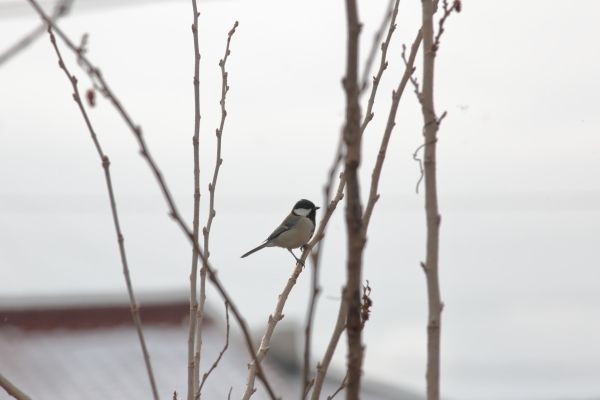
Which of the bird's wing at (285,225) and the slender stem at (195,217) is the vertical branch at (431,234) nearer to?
the slender stem at (195,217)

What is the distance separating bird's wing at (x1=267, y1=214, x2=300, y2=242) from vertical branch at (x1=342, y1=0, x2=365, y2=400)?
6.31 meters

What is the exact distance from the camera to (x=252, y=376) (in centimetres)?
256

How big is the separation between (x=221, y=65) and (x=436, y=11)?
2.54 feet

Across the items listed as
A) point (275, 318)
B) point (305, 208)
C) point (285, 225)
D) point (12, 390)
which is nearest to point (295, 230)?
point (285, 225)

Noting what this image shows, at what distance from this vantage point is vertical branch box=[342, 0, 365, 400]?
1475mm

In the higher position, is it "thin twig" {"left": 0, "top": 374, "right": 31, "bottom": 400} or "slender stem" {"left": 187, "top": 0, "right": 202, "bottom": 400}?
"slender stem" {"left": 187, "top": 0, "right": 202, "bottom": 400}

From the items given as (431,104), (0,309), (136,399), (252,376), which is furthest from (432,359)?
(0,309)

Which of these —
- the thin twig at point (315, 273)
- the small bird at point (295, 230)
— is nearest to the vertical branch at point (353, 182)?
the thin twig at point (315, 273)

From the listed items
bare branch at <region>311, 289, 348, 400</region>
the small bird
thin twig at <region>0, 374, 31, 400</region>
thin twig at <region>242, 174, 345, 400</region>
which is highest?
the small bird

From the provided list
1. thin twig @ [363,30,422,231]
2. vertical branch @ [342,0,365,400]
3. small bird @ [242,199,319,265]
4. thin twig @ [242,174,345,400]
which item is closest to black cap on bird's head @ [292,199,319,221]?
small bird @ [242,199,319,265]

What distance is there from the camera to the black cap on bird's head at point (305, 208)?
8.06 metres

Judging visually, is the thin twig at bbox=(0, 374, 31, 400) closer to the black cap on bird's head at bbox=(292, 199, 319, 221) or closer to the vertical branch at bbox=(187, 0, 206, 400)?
the vertical branch at bbox=(187, 0, 206, 400)

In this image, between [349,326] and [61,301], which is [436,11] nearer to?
[349,326]

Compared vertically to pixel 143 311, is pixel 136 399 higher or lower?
lower
